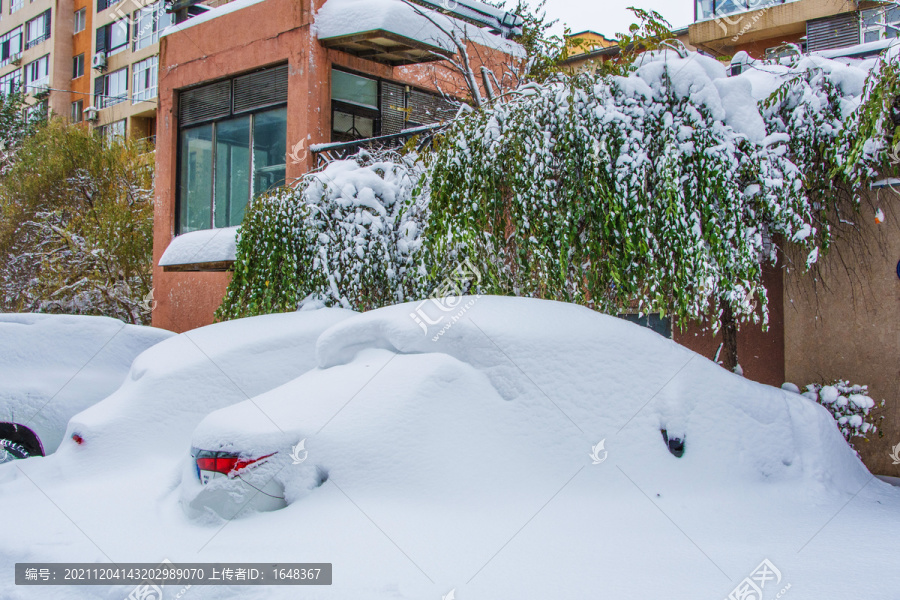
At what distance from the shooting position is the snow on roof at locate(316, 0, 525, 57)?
36.5 feet

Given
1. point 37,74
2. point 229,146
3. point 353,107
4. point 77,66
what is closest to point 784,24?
point 353,107

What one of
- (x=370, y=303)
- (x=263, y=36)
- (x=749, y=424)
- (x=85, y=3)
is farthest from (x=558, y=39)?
(x=85, y=3)

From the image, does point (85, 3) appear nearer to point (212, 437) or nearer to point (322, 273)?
point (322, 273)

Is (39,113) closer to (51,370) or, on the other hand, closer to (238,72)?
(238,72)

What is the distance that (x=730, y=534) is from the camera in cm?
353

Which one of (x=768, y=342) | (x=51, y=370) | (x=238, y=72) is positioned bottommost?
(x=51, y=370)

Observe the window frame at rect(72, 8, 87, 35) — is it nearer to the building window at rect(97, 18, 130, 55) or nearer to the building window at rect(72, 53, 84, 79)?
the building window at rect(72, 53, 84, 79)

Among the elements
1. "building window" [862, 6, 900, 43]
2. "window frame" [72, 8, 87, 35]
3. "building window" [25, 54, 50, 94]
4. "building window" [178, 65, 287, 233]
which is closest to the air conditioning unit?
"window frame" [72, 8, 87, 35]

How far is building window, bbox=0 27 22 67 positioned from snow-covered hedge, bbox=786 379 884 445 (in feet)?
132

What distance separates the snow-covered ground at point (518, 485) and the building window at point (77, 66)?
34.7m

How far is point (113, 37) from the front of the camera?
A: 3256 cm

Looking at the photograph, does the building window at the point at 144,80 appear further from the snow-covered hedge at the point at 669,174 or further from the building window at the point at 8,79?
the snow-covered hedge at the point at 669,174

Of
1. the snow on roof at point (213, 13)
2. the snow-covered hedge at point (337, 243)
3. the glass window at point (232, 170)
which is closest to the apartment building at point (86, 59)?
the snow on roof at point (213, 13)

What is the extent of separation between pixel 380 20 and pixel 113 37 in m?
26.1
